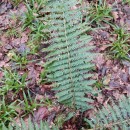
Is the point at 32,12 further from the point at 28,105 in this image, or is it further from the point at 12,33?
the point at 28,105

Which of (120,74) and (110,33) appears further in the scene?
(110,33)

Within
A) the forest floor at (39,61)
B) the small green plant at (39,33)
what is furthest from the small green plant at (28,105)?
the small green plant at (39,33)

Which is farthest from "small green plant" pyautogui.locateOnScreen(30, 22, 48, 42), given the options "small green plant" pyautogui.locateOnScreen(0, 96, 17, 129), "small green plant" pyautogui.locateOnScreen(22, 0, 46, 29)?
"small green plant" pyautogui.locateOnScreen(0, 96, 17, 129)

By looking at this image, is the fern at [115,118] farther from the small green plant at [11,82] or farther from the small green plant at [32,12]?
the small green plant at [32,12]

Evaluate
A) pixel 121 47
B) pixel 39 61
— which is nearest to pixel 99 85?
pixel 121 47

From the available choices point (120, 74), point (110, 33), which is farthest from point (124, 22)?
point (120, 74)

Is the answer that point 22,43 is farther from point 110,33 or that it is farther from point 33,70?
point 110,33

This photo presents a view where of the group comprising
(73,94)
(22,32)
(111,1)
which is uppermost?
(111,1)
